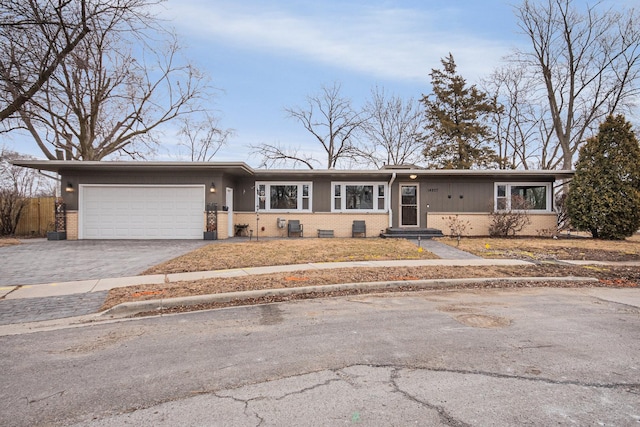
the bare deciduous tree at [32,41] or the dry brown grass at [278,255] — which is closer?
the bare deciduous tree at [32,41]

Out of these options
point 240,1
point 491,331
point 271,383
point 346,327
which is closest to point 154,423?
point 271,383

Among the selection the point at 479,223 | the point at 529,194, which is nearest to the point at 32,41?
the point at 479,223

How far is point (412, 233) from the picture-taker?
1706cm

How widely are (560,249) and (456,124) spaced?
1888 cm

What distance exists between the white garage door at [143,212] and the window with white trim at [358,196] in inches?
251

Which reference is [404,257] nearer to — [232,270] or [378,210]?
[232,270]

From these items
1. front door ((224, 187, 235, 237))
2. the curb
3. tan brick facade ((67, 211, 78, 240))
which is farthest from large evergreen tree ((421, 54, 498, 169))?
tan brick facade ((67, 211, 78, 240))

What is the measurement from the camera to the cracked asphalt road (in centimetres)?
265

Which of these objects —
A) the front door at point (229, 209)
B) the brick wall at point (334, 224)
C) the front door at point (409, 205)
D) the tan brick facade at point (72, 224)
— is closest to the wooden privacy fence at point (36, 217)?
the tan brick facade at point (72, 224)

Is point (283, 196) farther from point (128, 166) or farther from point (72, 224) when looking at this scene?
point (72, 224)

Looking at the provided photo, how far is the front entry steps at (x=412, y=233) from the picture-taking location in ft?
55.8

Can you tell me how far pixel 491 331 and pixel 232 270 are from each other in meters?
5.85

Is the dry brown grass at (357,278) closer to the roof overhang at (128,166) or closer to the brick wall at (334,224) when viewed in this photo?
the roof overhang at (128,166)

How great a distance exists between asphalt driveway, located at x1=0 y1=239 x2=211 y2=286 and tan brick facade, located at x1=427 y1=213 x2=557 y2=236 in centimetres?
1162
